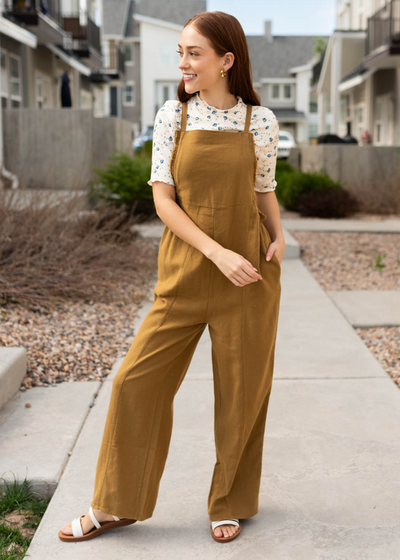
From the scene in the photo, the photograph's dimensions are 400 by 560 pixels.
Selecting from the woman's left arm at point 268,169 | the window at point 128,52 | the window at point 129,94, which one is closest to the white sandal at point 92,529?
the woman's left arm at point 268,169

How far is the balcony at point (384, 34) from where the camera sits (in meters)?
16.9

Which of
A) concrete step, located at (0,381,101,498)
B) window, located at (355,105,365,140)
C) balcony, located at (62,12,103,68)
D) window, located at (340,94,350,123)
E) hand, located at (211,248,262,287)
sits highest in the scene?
balcony, located at (62,12,103,68)

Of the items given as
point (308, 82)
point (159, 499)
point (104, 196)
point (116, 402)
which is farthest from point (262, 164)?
point (308, 82)

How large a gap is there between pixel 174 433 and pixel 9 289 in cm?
244

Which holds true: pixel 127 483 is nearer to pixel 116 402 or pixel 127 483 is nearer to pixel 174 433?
pixel 116 402

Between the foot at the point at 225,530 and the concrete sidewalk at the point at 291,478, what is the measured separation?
1.4 inches

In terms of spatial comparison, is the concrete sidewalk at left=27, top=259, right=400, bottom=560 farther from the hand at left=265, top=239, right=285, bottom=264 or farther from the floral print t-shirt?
the floral print t-shirt

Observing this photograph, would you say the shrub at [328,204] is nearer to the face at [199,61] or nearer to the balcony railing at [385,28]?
the balcony railing at [385,28]

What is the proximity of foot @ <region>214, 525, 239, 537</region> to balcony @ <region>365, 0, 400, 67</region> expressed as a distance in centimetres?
1667

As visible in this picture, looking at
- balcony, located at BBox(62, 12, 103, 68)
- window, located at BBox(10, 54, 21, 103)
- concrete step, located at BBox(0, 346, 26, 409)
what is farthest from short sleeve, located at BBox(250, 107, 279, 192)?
balcony, located at BBox(62, 12, 103, 68)

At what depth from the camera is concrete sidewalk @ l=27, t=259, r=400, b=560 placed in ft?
7.72

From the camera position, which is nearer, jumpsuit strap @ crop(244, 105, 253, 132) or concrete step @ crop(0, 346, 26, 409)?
jumpsuit strap @ crop(244, 105, 253, 132)

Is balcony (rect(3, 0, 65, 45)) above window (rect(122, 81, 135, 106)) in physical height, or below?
below

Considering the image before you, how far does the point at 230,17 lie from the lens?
6.86ft
